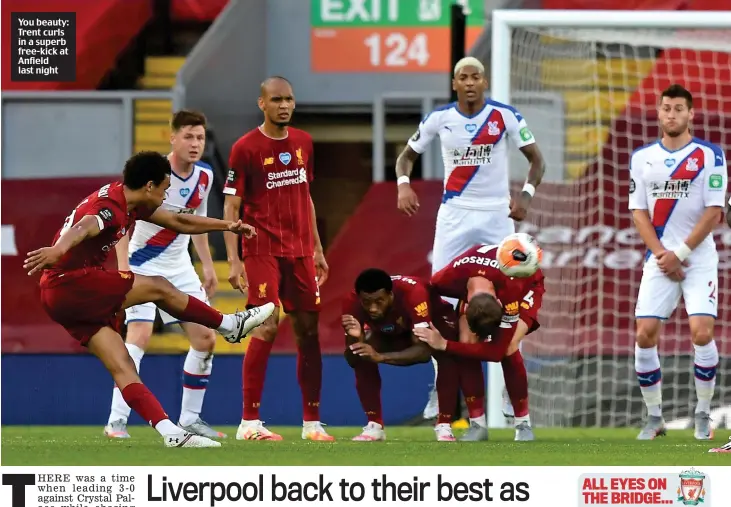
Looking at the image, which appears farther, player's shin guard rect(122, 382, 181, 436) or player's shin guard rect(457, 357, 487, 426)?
player's shin guard rect(457, 357, 487, 426)

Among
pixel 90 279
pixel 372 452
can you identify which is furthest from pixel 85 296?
pixel 372 452

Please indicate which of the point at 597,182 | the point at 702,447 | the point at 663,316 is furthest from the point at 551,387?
the point at 702,447

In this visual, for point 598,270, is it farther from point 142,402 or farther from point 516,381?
point 142,402

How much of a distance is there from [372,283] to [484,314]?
0.57 m

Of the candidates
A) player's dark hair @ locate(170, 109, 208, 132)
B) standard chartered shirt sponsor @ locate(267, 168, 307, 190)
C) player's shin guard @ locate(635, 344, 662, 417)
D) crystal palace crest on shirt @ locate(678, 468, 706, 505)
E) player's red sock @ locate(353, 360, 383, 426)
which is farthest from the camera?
player's shin guard @ locate(635, 344, 662, 417)

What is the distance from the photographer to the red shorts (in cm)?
661

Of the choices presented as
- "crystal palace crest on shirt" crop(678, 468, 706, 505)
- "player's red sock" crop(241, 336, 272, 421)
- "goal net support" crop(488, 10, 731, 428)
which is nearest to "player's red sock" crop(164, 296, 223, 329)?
"player's red sock" crop(241, 336, 272, 421)

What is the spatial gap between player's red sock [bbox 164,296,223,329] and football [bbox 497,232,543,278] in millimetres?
1548

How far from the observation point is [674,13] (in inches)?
381

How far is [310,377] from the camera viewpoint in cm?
791

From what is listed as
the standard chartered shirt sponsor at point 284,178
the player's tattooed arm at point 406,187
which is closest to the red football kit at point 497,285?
the player's tattooed arm at point 406,187

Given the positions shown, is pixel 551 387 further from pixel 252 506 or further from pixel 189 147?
pixel 252 506

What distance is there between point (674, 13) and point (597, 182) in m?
1.44

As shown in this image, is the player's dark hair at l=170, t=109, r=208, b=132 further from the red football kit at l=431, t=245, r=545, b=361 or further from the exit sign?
the exit sign
